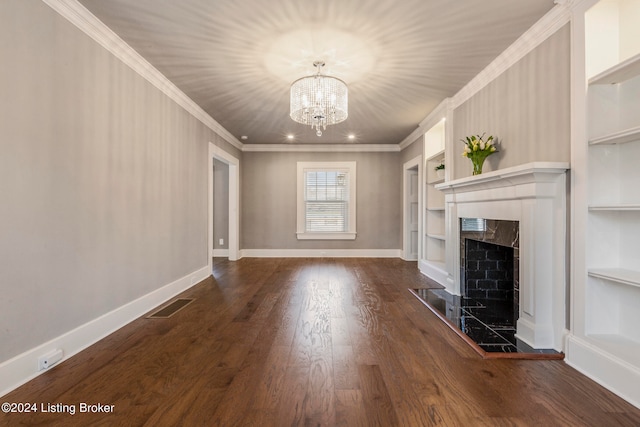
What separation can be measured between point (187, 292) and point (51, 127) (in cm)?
240

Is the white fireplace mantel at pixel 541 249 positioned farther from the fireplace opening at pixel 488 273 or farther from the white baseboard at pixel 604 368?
the fireplace opening at pixel 488 273

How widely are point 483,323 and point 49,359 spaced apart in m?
3.31

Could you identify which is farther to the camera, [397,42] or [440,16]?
[397,42]

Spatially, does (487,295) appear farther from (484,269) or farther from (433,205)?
(433,205)

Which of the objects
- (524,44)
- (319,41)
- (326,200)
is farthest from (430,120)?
(326,200)

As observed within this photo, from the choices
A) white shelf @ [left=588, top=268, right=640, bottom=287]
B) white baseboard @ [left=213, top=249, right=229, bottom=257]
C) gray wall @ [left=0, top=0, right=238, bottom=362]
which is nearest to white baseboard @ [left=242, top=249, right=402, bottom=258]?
white baseboard @ [left=213, top=249, right=229, bottom=257]

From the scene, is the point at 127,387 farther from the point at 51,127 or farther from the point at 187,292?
the point at 187,292

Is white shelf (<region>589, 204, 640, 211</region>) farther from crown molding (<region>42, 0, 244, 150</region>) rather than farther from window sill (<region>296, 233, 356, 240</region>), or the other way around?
window sill (<region>296, 233, 356, 240</region>)

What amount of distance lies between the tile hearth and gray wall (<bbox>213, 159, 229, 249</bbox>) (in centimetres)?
446

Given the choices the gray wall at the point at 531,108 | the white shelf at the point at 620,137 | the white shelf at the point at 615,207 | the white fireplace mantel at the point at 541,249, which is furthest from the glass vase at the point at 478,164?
the white shelf at the point at 615,207

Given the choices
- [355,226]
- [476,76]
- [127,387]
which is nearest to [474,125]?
[476,76]

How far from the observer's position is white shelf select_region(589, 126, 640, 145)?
163 centimetres

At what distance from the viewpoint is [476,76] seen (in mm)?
3170

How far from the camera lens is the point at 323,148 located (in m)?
6.39
